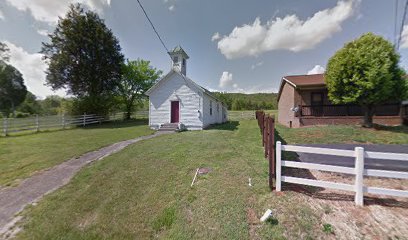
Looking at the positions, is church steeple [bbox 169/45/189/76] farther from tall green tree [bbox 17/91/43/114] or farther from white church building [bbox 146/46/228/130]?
tall green tree [bbox 17/91/43/114]

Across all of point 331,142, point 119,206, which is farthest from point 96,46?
point 331,142

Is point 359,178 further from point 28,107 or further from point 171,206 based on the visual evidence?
point 28,107

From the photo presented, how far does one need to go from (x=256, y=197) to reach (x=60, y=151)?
9.33 metres

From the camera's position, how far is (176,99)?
16031 millimetres

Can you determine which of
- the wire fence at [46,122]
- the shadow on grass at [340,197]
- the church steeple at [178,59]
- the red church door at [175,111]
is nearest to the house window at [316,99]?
the red church door at [175,111]

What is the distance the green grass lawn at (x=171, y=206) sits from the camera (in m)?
3.18

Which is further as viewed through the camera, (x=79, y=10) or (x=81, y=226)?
(x=79, y=10)

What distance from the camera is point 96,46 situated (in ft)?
Result: 75.2


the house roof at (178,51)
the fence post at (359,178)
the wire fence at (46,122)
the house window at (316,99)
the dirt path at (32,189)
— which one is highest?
the house roof at (178,51)

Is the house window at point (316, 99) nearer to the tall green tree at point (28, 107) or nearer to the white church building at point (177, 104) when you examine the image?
the white church building at point (177, 104)

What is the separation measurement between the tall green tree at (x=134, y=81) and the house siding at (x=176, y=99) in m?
14.3

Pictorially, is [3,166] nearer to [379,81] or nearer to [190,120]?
[190,120]

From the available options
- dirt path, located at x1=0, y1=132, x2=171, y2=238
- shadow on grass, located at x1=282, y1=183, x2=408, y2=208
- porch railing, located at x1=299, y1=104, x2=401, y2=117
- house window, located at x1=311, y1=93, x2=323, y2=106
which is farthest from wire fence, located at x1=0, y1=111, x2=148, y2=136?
house window, located at x1=311, y1=93, x2=323, y2=106

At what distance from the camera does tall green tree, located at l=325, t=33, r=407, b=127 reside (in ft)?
35.2
